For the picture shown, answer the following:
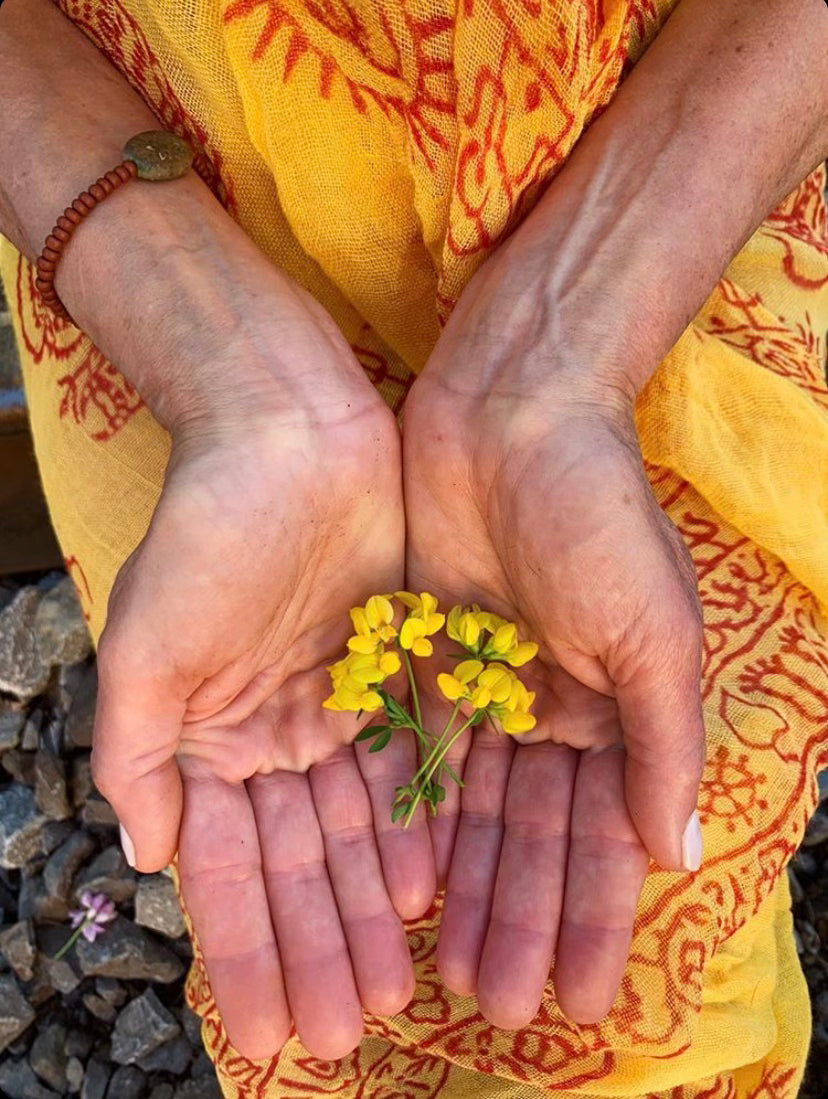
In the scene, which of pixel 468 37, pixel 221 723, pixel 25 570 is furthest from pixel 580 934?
pixel 25 570

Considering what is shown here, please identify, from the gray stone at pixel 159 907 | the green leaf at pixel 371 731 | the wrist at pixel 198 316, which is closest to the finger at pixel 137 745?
the green leaf at pixel 371 731

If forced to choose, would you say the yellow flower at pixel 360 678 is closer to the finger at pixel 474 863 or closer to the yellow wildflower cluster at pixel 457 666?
the yellow wildflower cluster at pixel 457 666

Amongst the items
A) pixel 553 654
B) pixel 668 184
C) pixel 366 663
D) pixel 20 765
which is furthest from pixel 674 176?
pixel 20 765

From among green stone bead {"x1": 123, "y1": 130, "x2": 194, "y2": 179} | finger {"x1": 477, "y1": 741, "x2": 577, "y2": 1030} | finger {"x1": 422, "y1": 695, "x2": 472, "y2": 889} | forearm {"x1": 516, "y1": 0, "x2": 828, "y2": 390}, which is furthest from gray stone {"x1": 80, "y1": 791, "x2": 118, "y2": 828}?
forearm {"x1": 516, "y1": 0, "x2": 828, "y2": 390}

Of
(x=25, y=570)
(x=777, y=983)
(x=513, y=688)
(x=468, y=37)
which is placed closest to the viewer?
(x=468, y=37)

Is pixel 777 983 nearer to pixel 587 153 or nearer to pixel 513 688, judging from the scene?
pixel 513 688

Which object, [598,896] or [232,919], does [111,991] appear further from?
[598,896]
